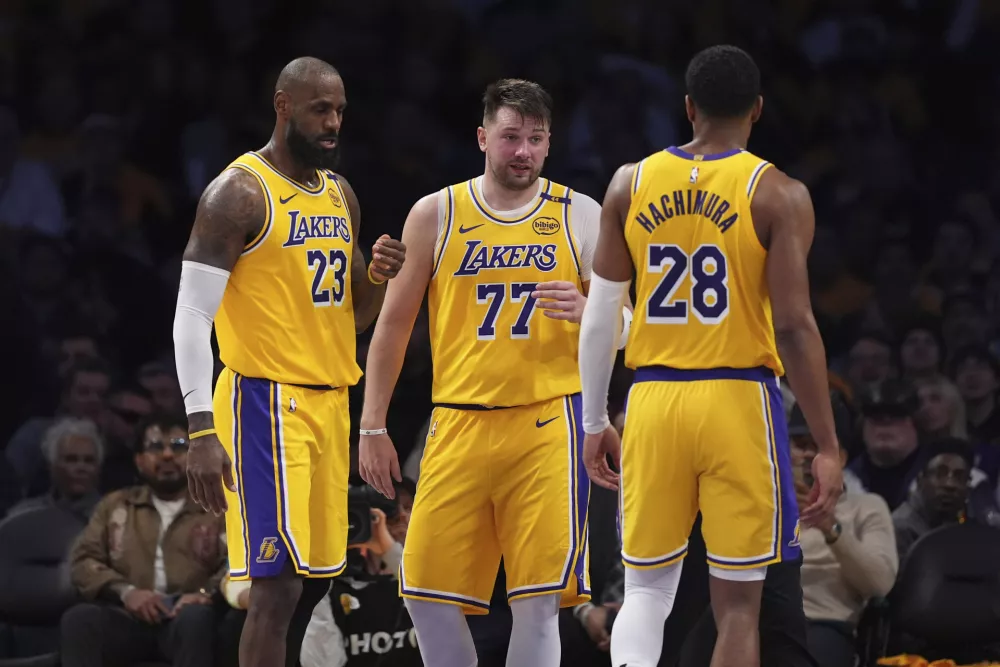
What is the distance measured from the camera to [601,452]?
4.35 meters

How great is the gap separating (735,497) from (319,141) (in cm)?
171

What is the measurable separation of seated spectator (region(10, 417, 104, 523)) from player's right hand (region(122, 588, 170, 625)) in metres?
0.84

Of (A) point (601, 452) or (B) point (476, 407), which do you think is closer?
(A) point (601, 452)

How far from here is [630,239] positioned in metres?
4.07

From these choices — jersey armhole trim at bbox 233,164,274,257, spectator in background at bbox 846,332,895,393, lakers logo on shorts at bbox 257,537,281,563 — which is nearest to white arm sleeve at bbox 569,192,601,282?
jersey armhole trim at bbox 233,164,274,257

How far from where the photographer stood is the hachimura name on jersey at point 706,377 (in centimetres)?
395

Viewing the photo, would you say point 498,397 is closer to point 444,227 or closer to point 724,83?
point 444,227

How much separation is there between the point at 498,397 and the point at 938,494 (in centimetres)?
270

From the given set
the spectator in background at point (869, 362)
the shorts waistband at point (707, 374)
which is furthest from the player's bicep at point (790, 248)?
the spectator in background at point (869, 362)

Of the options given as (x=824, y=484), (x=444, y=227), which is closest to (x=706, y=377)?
(x=824, y=484)

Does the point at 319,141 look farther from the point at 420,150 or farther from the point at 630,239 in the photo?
the point at 420,150

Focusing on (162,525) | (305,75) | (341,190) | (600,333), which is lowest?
(162,525)

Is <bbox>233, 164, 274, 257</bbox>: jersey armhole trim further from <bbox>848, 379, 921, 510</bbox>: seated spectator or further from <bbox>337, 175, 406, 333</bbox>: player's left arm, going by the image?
<bbox>848, 379, 921, 510</bbox>: seated spectator

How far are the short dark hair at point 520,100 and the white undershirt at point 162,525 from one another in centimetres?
266
